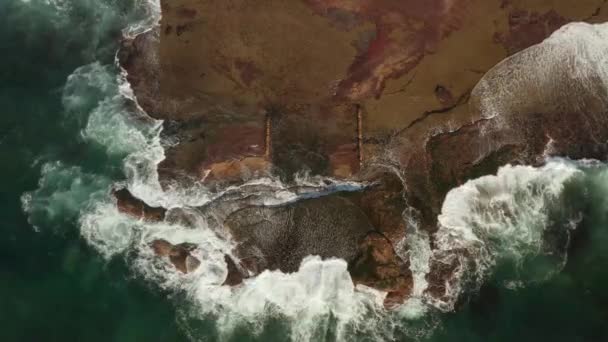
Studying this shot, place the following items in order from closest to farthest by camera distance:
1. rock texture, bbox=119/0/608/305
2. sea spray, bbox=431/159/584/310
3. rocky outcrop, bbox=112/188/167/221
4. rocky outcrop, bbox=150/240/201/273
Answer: rock texture, bbox=119/0/608/305 → rocky outcrop, bbox=150/240/201/273 → sea spray, bbox=431/159/584/310 → rocky outcrop, bbox=112/188/167/221

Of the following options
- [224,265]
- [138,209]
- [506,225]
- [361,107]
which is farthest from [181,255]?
[506,225]

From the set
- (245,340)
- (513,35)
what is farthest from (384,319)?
(513,35)

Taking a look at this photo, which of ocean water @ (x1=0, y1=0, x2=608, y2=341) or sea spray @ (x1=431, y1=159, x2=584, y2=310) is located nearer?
ocean water @ (x1=0, y1=0, x2=608, y2=341)

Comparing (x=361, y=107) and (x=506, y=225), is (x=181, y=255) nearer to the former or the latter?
(x=361, y=107)

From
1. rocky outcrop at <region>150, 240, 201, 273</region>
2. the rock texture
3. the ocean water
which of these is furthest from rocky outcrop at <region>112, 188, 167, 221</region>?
rocky outcrop at <region>150, 240, 201, 273</region>

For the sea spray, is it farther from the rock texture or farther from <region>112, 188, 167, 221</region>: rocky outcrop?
<region>112, 188, 167, 221</region>: rocky outcrop

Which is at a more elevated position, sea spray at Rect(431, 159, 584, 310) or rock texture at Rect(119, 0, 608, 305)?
rock texture at Rect(119, 0, 608, 305)
